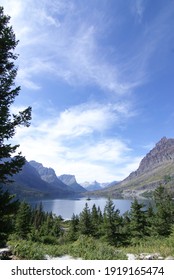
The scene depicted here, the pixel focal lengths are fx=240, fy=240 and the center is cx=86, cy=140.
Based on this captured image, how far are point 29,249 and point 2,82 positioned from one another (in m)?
10.8

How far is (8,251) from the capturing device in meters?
14.1

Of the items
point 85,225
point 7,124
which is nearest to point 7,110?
point 7,124

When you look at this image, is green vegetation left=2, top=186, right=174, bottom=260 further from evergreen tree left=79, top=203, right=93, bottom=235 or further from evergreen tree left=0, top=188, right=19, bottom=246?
evergreen tree left=0, top=188, right=19, bottom=246

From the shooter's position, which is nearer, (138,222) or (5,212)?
(5,212)

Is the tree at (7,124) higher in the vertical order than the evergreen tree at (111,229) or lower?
higher

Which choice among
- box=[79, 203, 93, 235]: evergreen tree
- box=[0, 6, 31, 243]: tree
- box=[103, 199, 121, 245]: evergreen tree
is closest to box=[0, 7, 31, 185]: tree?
box=[0, 6, 31, 243]: tree

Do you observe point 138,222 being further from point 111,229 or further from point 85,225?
point 85,225

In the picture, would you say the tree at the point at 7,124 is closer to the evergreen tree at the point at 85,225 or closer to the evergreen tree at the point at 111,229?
the evergreen tree at the point at 111,229

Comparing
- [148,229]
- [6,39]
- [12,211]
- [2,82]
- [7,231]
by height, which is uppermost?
[6,39]

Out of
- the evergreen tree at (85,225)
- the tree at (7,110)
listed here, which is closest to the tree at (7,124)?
the tree at (7,110)
